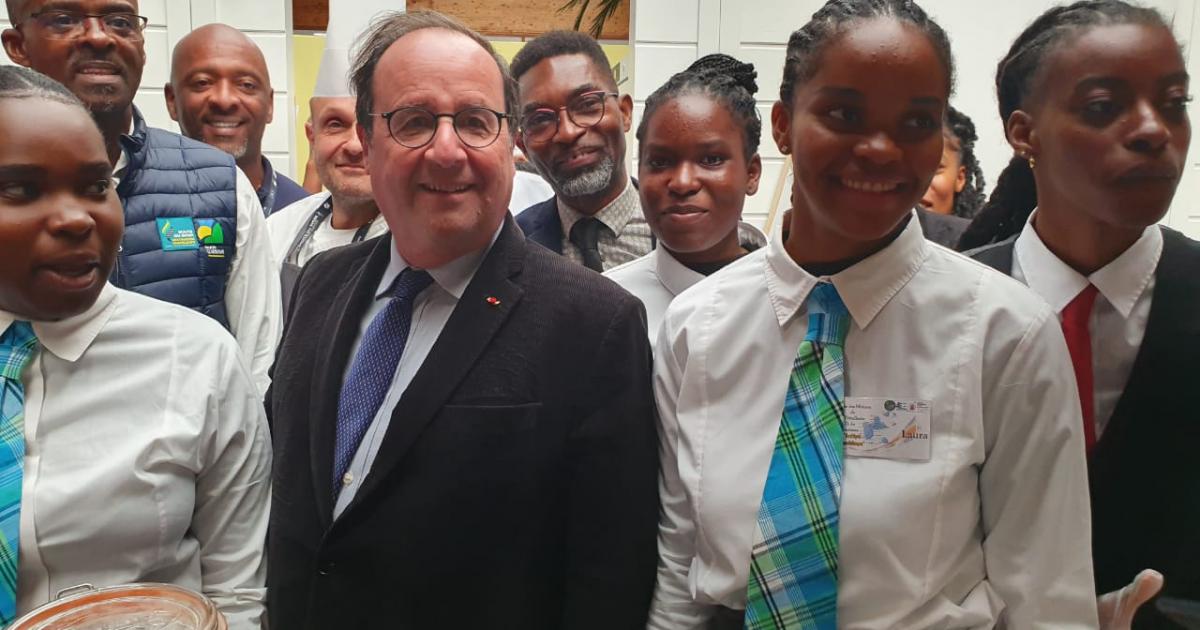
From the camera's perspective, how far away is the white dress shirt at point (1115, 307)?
1282 millimetres

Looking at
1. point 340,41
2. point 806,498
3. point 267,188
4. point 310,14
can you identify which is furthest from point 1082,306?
point 310,14

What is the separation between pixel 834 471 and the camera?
1149 millimetres

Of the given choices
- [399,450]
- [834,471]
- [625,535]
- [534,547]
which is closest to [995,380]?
[834,471]

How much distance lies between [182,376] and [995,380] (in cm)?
119

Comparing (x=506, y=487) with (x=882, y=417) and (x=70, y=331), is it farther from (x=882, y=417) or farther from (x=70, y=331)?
(x=70, y=331)

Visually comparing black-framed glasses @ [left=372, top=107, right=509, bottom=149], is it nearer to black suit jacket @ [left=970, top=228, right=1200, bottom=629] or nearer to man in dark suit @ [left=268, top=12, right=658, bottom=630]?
man in dark suit @ [left=268, top=12, right=658, bottom=630]

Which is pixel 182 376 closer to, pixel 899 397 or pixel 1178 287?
pixel 899 397

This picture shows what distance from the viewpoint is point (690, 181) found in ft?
5.97

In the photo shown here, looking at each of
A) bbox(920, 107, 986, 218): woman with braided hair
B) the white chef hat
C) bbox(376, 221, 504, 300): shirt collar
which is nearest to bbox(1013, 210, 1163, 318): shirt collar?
bbox(376, 221, 504, 300): shirt collar

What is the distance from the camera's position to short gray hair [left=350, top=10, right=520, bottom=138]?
4.52 feet

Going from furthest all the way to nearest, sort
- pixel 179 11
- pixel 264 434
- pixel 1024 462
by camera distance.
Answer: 1. pixel 179 11
2. pixel 264 434
3. pixel 1024 462

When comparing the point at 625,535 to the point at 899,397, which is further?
the point at 625,535

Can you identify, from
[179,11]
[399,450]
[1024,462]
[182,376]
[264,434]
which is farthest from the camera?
[179,11]

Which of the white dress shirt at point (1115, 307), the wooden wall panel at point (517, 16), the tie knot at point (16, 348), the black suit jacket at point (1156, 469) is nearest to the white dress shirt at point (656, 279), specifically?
the white dress shirt at point (1115, 307)
